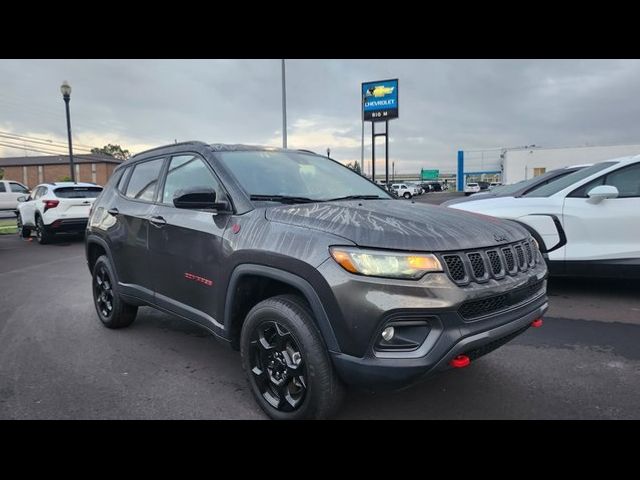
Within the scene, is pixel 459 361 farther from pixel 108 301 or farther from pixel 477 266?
pixel 108 301

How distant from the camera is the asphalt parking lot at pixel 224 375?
116 inches

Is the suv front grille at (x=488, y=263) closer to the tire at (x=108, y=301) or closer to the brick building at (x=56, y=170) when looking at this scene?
the tire at (x=108, y=301)

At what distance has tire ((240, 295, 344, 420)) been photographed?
8.06ft

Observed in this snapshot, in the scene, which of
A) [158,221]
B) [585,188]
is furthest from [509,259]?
[585,188]

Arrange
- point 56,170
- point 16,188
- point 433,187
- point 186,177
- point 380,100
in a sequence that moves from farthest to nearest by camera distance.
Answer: point 56,170 → point 433,187 → point 380,100 → point 16,188 → point 186,177

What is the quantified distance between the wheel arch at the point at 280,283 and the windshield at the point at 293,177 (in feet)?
1.99

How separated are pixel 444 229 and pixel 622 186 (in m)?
4.07

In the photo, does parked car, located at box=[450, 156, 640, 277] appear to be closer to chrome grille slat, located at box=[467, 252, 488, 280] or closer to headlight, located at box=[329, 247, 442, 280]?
chrome grille slat, located at box=[467, 252, 488, 280]

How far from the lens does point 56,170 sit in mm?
71062

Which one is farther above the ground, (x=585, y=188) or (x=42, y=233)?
(x=585, y=188)

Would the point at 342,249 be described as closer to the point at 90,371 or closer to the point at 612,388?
the point at 612,388

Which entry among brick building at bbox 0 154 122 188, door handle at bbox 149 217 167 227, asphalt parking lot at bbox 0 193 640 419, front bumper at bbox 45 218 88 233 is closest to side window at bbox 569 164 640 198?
asphalt parking lot at bbox 0 193 640 419

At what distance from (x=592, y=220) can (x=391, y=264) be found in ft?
13.4

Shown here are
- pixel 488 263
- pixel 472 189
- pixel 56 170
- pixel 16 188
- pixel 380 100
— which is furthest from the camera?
pixel 56 170
